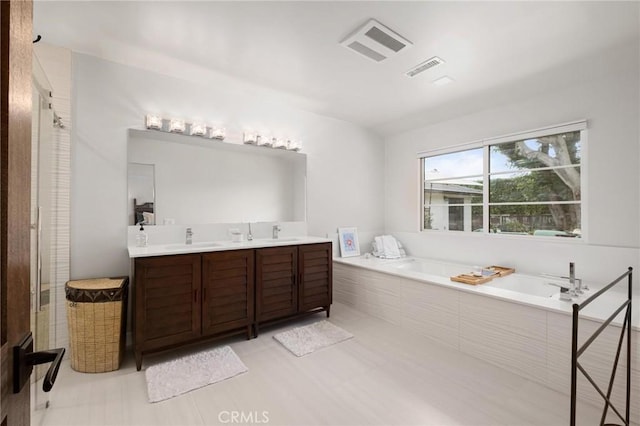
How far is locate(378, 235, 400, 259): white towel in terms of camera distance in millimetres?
4258

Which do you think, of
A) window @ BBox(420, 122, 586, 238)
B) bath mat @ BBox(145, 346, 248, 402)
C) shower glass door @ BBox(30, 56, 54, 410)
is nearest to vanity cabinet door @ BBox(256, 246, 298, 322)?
bath mat @ BBox(145, 346, 248, 402)

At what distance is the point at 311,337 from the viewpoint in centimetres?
285

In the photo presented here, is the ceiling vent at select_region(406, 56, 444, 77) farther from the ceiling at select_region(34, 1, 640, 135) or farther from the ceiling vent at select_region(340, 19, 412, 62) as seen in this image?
the ceiling vent at select_region(340, 19, 412, 62)

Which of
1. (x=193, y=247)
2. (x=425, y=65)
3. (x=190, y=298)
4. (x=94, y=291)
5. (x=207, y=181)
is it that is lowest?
(x=190, y=298)

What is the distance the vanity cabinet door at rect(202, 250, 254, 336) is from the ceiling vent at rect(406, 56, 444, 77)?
2295mm

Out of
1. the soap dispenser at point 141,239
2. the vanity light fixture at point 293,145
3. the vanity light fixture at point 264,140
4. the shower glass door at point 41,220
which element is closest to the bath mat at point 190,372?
the shower glass door at point 41,220

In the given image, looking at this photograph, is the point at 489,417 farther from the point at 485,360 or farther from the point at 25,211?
the point at 25,211

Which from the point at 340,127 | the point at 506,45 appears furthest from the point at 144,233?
the point at 506,45

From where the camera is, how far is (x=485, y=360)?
2.45 m

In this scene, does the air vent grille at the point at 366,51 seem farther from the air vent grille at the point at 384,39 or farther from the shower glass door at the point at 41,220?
the shower glass door at the point at 41,220

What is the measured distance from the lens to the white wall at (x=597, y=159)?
259cm

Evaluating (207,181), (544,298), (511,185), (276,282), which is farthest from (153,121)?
(511,185)

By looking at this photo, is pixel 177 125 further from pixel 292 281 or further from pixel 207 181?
pixel 292 281

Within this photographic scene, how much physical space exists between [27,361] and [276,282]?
2.42m
